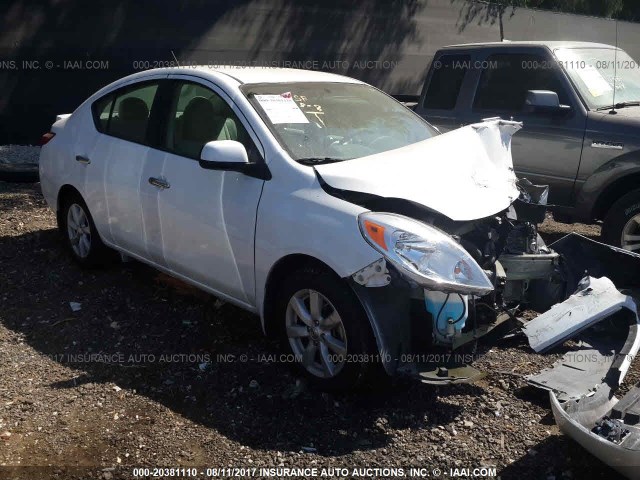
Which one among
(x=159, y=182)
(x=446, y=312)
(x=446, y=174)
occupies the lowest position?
(x=446, y=312)

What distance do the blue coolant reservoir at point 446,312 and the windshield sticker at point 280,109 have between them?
1433 mm

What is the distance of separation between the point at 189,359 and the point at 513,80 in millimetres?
4248

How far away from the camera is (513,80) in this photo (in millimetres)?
6844

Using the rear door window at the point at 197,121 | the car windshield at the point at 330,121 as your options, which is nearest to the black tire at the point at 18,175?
the rear door window at the point at 197,121

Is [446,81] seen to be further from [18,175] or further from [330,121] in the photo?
[18,175]

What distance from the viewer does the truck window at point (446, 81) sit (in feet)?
23.7

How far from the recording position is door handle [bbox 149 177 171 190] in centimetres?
466

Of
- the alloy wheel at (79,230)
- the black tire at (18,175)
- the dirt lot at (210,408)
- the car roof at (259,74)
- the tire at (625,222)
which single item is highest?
the car roof at (259,74)

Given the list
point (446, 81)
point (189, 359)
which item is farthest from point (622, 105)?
point (189, 359)

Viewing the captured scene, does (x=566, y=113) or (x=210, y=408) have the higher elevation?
(x=566, y=113)

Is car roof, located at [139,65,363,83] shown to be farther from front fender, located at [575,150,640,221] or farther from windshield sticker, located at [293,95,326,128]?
front fender, located at [575,150,640,221]

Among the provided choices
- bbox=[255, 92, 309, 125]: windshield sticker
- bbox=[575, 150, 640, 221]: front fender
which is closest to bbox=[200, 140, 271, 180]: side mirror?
bbox=[255, 92, 309, 125]: windshield sticker

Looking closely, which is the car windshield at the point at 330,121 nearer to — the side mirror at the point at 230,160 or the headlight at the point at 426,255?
the side mirror at the point at 230,160

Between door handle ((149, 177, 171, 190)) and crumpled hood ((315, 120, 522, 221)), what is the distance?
121 cm
